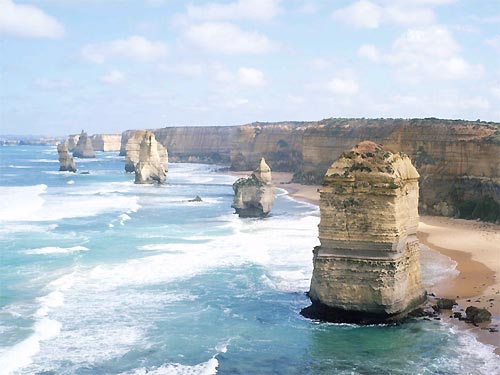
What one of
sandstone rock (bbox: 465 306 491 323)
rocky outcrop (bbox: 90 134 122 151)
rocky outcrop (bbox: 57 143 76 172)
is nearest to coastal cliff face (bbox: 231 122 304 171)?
rocky outcrop (bbox: 57 143 76 172)

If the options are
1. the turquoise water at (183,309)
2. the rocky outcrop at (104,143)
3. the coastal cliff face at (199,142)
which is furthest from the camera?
the rocky outcrop at (104,143)

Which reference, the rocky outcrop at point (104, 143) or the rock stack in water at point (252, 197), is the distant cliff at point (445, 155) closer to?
the rock stack in water at point (252, 197)

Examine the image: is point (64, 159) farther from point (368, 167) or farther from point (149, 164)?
point (368, 167)

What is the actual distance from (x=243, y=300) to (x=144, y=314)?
12.2ft

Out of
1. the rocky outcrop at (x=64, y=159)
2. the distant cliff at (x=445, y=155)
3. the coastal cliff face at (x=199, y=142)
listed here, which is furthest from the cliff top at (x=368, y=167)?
the coastal cliff face at (x=199, y=142)

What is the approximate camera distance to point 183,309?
852 inches

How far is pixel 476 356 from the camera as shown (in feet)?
55.7

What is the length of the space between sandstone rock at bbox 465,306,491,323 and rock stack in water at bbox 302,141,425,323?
1.85m

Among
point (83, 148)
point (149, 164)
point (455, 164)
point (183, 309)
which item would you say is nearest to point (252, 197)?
point (455, 164)

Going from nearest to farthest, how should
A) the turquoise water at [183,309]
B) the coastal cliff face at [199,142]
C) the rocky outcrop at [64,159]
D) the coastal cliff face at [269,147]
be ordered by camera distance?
the turquoise water at [183,309] < the rocky outcrop at [64,159] < the coastal cliff face at [269,147] < the coastal cliff face at [199,142]

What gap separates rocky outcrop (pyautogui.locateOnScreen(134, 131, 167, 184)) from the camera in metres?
70.6

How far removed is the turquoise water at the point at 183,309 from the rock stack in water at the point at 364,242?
0.75 metres

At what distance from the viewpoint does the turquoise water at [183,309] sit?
16875 millimetres

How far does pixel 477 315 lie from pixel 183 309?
968cm
